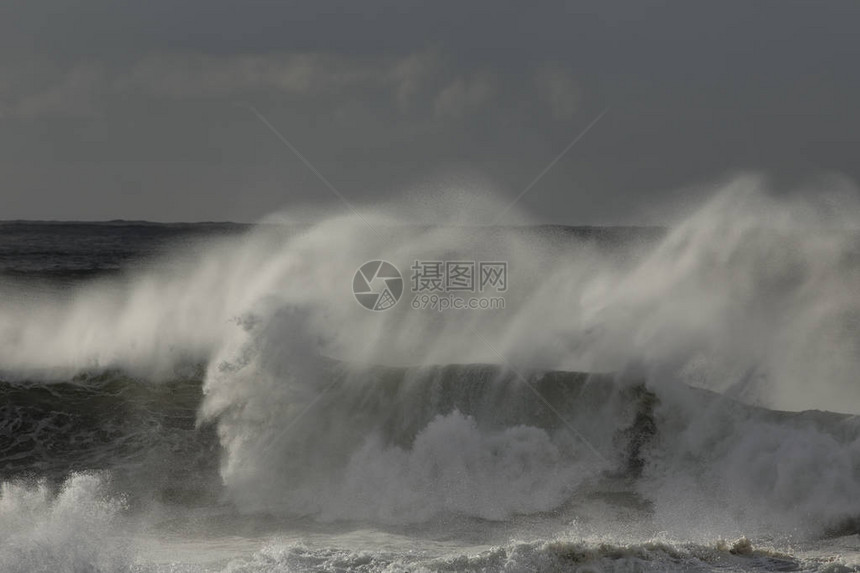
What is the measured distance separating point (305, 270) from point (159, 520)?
9706 millimetres

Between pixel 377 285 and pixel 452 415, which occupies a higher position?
pixel 377 285

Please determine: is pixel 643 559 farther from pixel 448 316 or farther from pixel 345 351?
pixel 448 316

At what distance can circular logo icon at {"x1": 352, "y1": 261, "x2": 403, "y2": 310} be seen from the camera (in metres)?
22.7

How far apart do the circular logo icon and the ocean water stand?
31cm

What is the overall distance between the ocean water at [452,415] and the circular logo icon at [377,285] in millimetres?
309

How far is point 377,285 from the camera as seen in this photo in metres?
24.4

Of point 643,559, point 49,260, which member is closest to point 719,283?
point 643,559

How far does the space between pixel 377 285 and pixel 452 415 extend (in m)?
10.3

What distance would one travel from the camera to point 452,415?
1450cm

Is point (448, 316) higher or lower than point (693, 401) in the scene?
higher

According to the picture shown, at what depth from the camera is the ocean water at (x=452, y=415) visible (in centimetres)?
1114

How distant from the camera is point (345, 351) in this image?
18828 millimetres

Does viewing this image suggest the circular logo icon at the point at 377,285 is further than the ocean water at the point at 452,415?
Yes

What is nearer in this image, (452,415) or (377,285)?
(452,415)
